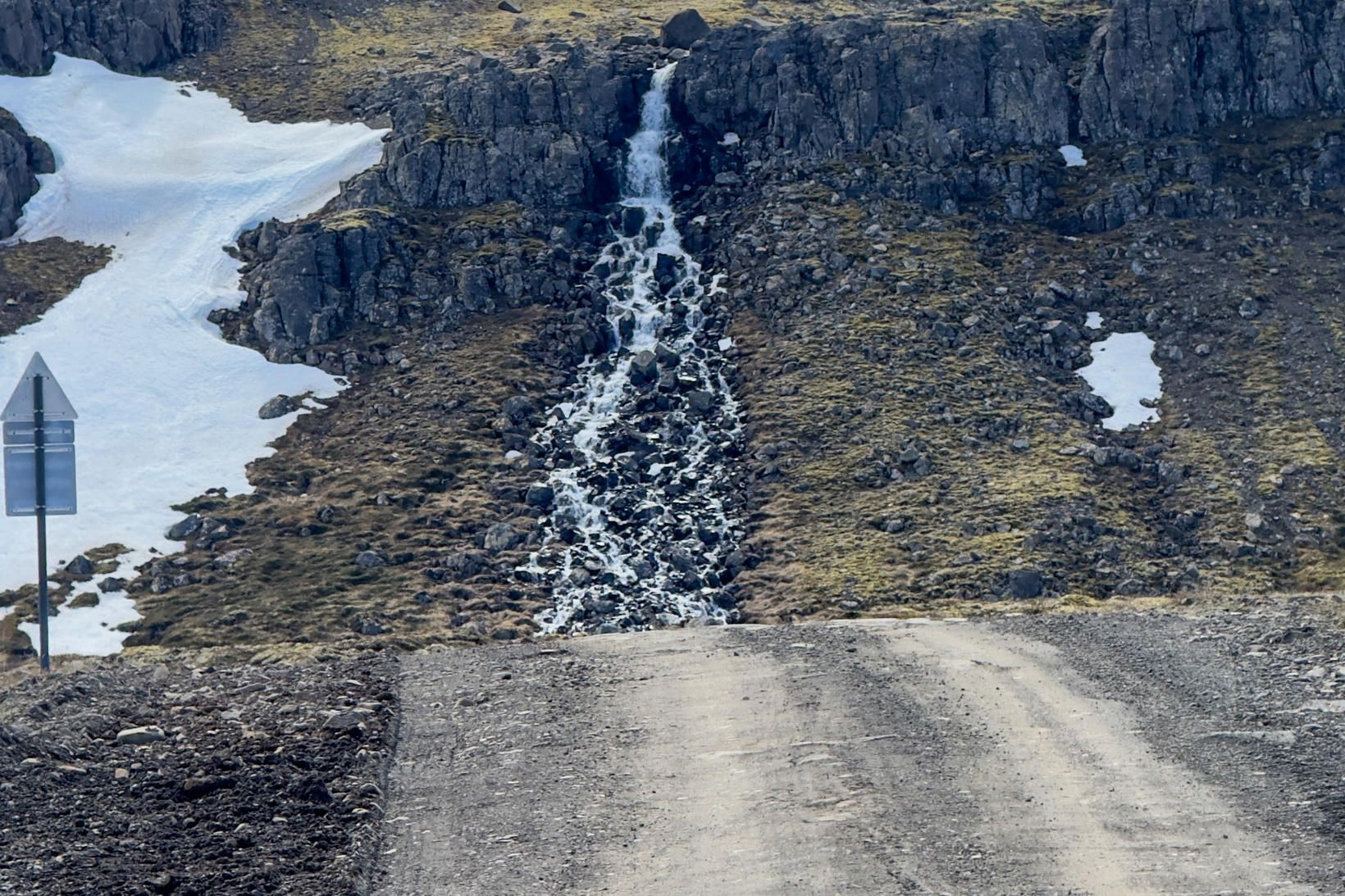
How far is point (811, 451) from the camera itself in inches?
1757

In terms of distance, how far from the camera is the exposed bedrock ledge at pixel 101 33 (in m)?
65.8

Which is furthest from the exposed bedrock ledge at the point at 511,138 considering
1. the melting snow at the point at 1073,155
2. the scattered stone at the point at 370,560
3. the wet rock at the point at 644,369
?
the scattered stone at the point at 370,560

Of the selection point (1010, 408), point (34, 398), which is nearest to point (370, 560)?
point (34, 398)

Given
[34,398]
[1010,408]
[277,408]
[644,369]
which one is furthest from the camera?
[644,369]

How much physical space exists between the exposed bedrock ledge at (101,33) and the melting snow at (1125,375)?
41.8 metres

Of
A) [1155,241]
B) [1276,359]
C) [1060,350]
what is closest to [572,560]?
[1060,350]

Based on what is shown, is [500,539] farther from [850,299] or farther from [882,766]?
[882,766]

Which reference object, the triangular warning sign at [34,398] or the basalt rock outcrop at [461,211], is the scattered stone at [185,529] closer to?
the basalt rock outcrop at [461,211]

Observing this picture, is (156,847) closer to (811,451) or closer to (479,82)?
(811,451)

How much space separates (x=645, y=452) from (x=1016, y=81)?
79.1 feet

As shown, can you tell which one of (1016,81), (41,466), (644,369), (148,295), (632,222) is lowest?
(644,369)

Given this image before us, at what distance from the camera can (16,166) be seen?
5916cm

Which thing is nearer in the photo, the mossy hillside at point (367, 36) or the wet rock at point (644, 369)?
the wet rock at point (644, 369)

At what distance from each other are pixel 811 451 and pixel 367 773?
26532mm
